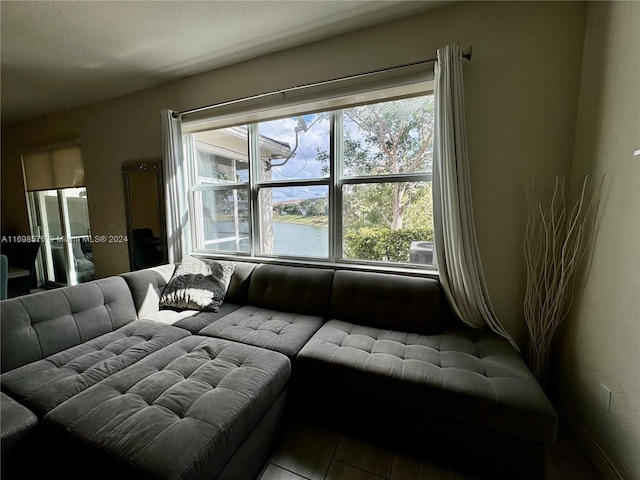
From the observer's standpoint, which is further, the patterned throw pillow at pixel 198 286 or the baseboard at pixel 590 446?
the patterned throw pillow at pixel 198 286

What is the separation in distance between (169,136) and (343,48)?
183cm

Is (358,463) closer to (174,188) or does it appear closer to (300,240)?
(300,240)

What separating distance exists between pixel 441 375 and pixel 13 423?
1776 millimetres

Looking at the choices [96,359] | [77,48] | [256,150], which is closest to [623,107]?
[256,150]

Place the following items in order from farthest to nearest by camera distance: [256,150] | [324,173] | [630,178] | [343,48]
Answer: [256,150] < [324,173] < [343,48] < [630,178]

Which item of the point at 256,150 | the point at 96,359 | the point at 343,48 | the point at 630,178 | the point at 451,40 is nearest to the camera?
the point at 630,178

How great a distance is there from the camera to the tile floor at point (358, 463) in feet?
3.93

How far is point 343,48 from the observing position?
201 centimetres

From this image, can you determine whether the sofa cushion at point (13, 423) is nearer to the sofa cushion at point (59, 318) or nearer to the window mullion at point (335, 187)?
the sofa cushion at point (59, 318)

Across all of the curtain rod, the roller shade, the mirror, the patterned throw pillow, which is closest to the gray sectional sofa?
the patterned throw pillow

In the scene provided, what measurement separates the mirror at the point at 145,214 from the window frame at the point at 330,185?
1.28ft

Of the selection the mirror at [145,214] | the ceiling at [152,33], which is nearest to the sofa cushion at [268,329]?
the mirror at [145,214]

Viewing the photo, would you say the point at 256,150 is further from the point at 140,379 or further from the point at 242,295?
the point at 140,379

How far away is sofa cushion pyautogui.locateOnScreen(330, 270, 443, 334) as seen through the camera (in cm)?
172
